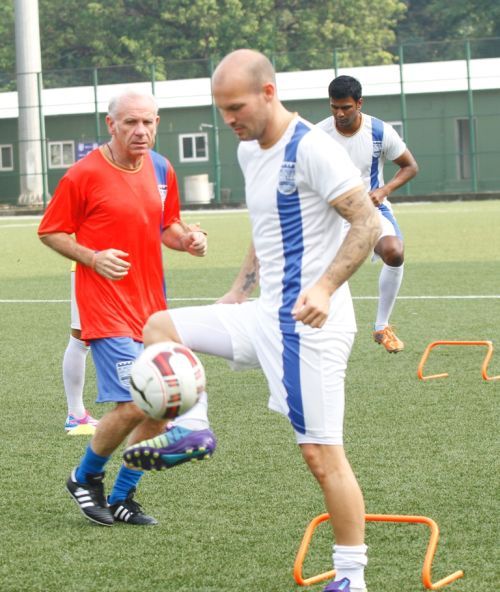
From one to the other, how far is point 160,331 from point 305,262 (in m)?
0.62

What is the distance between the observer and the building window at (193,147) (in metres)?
44.9

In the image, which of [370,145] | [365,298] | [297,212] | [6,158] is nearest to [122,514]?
[297,212]

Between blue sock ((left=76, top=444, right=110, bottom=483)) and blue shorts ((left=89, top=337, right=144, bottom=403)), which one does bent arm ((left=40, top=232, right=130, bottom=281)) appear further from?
blue sock ((left=76, top=444, right=110, bottom=483))

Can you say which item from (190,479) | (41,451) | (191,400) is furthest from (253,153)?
(41,451)

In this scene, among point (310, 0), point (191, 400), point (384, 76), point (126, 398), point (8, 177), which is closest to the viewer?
point (191, 400)

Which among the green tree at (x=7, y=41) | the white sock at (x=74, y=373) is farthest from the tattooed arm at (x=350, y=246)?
the green tree at (x=7, y=41)

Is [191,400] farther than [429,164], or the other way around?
[429,164]

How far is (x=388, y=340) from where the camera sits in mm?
10070

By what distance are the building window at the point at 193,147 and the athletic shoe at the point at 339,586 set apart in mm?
40960

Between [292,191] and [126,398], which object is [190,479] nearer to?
[126,398]

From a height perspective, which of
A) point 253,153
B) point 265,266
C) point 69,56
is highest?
point 69,56

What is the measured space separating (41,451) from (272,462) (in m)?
1.40

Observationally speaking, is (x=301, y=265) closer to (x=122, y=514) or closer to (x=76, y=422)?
(x=122, y=514)

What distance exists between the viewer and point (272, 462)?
6.62 m
